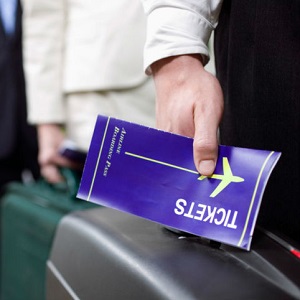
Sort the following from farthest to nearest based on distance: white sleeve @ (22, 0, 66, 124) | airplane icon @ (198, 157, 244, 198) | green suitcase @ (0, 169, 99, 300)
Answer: white sleeve @ (22, 0, 66, 124) < green suitcase @ (0, 169, 99, 300) < airplane icon @ (198, 157, 244, 198)

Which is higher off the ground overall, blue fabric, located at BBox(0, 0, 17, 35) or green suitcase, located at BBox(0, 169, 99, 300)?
blue fabric, located at BBox(0, 0, 17, 35)

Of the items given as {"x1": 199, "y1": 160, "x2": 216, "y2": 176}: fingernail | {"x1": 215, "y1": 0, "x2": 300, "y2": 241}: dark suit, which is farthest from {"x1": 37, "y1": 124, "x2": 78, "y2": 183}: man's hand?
{"x1": 199, "y1": 160, "x2": 216, "y2": 176}: fingernail

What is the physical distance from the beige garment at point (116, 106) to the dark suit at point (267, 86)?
21.8 inches

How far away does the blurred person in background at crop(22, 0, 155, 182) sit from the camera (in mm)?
1233

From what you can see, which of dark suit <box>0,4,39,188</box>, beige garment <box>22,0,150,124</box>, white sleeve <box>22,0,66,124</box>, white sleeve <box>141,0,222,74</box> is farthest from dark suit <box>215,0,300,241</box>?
dark suit <box>0,4,39,188</box>

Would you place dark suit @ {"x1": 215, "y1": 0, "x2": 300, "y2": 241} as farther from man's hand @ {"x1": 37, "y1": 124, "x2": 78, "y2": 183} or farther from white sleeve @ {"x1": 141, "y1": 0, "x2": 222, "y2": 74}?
man's hand @ {"x1": 37, "y1": 124, "x2": 78, "y2": 183}

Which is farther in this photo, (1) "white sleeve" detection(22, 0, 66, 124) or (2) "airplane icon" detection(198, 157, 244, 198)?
(1) "white sleeve" detection(22, 0, 66, 124)

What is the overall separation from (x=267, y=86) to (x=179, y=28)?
0.38ft

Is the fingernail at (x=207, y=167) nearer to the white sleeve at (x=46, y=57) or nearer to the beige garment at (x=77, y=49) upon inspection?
the beige garment at (x=77, y=49)

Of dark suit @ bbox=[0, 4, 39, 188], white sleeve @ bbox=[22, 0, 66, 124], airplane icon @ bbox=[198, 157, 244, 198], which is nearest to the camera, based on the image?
airplane icon @ bbox=[198, 157, 244, 198]

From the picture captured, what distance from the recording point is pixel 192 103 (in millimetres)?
609

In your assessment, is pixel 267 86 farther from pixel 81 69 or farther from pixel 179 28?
pixel 81 69

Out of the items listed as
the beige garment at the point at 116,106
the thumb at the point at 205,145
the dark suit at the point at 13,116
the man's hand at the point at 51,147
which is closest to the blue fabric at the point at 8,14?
the dark suit at the point at 13,116

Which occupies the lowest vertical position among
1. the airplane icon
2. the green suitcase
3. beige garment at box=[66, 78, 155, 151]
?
the green suitcase
